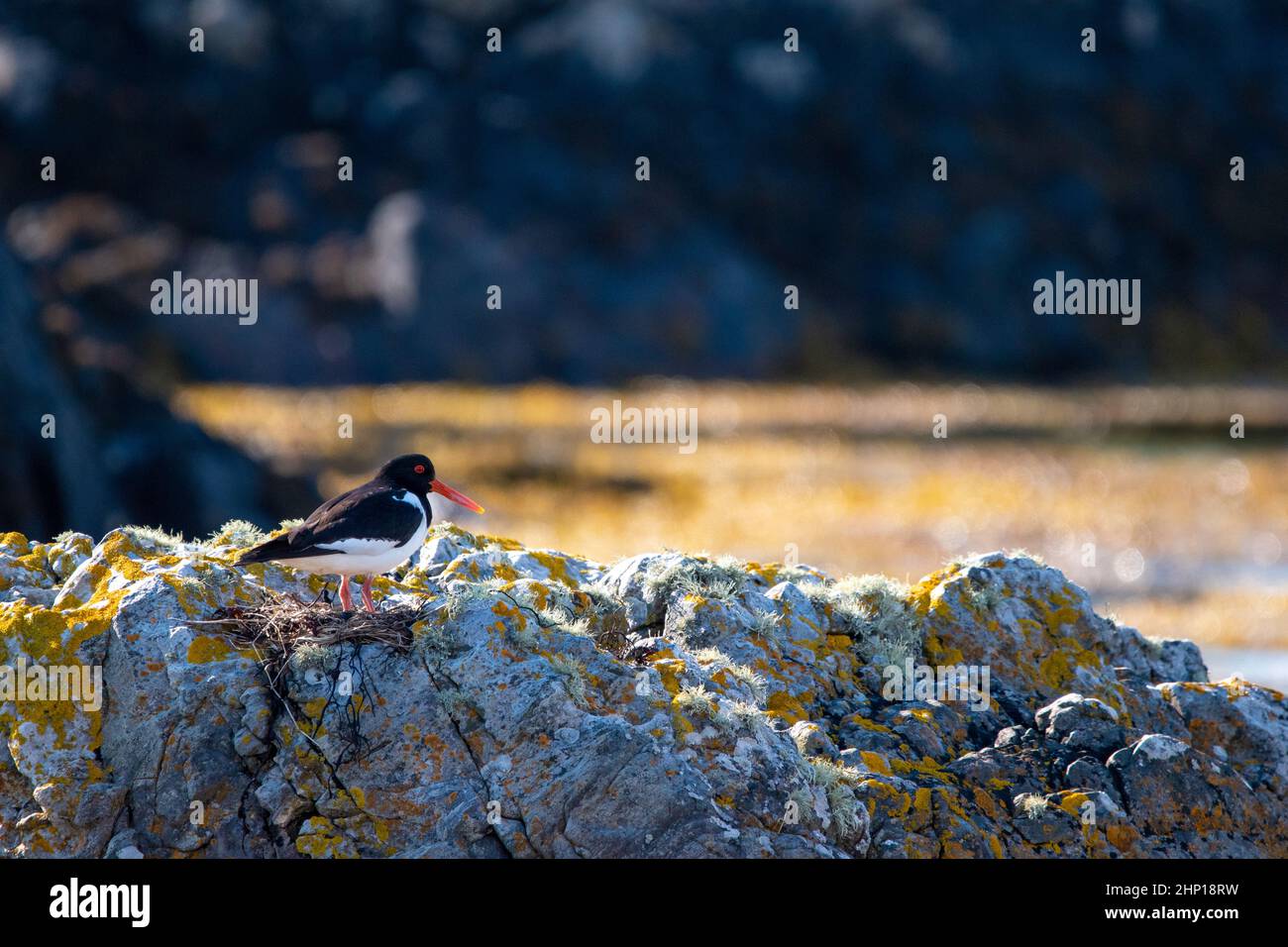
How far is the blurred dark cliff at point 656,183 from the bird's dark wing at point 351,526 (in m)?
64.6

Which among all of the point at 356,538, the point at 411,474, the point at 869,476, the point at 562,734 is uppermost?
the point at 869,476

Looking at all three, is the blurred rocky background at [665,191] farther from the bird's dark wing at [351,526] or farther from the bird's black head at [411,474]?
the bird's dark wing at [351,526]

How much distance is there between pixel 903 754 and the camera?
10695 millimetres

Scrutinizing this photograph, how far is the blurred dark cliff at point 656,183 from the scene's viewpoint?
80062 millimetres

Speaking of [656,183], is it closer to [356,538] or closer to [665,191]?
[665,191]

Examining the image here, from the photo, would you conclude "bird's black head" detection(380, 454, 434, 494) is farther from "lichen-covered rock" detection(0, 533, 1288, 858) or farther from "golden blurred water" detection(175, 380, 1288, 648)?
"golden blurred water" detection(175, 380, 1288, 648)

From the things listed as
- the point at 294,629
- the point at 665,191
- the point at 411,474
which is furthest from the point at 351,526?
the point at 665,191

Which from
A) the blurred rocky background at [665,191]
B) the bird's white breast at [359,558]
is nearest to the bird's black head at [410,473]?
the bird's white breast at [359,558]

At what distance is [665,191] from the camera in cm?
9406

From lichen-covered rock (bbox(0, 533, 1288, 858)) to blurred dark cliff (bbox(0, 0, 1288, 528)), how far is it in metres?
64.1

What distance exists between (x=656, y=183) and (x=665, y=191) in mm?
962

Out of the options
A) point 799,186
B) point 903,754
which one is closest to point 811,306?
point 799,186

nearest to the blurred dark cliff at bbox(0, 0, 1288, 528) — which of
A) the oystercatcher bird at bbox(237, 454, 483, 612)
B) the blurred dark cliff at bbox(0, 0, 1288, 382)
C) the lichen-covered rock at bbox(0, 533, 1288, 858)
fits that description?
the blurred dark cliff at bbox(0, 0, 1288, 382)

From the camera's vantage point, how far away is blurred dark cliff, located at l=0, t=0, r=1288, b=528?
80.1 m
